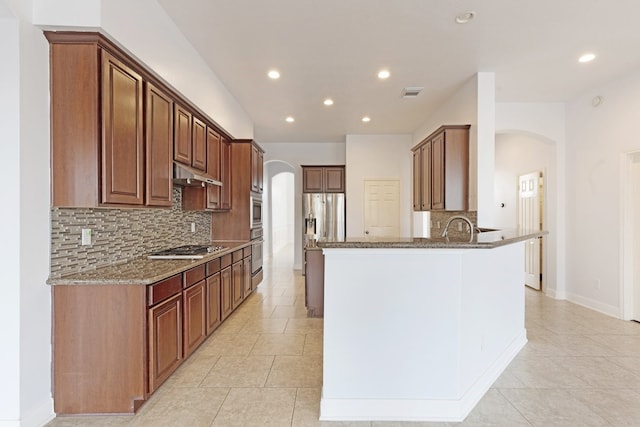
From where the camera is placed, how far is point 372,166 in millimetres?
7461

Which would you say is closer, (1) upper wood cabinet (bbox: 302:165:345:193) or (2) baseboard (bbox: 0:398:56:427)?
(2) baseboard (bbox: 0:398:56:427)

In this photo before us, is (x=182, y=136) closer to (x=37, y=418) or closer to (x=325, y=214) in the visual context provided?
(x=37, y=418)

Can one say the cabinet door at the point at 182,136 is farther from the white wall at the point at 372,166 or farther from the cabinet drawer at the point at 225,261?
the white wall at the point at 372,166

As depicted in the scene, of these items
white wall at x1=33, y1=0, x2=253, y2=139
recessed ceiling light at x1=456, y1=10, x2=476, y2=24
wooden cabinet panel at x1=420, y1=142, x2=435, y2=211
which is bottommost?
wooden cabinet panel at x1=420, y1=142, x2=435, y2=211

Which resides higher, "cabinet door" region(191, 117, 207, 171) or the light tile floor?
"cabinet door" region(191, 117, 207, 171)

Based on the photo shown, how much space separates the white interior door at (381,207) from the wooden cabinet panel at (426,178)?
2.29m

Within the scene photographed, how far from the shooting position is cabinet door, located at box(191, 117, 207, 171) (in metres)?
3.66

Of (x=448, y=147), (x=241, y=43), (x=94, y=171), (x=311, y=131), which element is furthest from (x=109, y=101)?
(x=311, y=131)

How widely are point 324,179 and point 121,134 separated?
5.46 metres

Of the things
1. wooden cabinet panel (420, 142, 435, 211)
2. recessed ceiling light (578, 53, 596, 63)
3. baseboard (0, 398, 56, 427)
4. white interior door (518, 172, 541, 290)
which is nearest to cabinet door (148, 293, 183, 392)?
baseboard (0, 398, 56, 427)

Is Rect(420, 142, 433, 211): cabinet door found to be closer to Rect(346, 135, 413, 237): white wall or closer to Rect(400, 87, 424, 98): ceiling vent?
Rect(400, 87, 424, 98): ceiling vent

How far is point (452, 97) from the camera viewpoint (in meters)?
4.84

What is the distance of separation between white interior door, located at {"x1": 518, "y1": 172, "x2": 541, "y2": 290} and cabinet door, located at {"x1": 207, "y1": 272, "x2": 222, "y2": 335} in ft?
17.3

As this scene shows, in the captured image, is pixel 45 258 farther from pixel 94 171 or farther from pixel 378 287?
pixel 378 287
